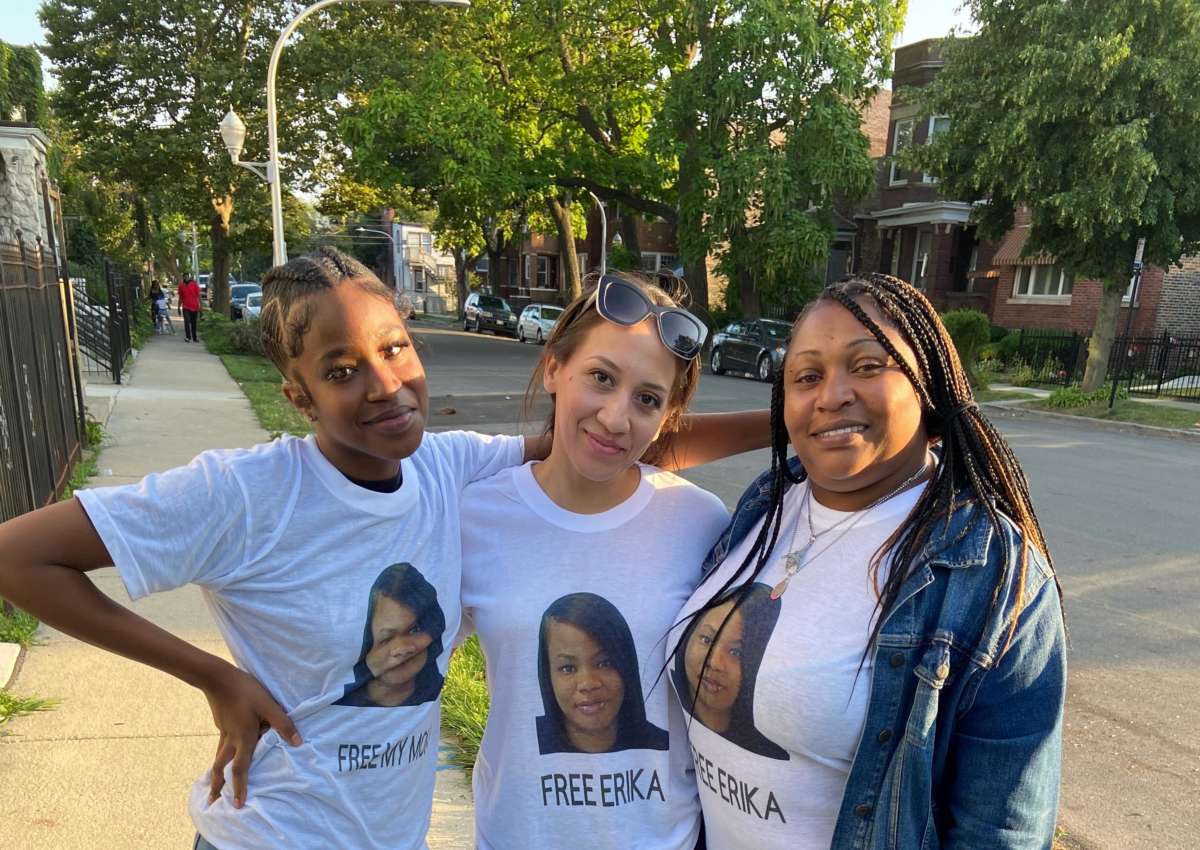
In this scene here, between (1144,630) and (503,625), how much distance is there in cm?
456

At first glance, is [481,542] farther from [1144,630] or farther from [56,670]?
[1144,630]

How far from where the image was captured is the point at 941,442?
1.46 m

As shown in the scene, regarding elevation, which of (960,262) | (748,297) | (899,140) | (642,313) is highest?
(899,140)

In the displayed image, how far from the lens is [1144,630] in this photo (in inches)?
180

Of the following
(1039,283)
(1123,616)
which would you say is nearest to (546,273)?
(1039,283)

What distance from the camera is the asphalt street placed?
9.95 feet

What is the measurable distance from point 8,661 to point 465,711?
6.91 feet

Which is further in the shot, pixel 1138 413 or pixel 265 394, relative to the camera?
pixel 1138 413

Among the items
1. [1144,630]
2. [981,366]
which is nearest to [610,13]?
[981,366]

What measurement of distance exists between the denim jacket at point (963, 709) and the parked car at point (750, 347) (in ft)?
53.2

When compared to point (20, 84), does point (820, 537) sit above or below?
below

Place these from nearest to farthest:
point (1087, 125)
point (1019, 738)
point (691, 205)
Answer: point (1019, 738) → point (1087, 125) → point (691, 205)

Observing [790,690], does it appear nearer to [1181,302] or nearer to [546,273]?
[1181,302]

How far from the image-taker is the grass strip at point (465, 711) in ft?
9.97
